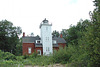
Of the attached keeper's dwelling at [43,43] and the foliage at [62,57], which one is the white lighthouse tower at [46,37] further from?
the foliage at [62,57]

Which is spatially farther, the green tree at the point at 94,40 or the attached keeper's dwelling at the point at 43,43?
the attached keeper's dwelling at the point at 43,43

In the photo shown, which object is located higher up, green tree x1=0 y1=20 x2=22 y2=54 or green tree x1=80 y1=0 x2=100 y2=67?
green tree x1=0 y1=20 x2=22 y2=54

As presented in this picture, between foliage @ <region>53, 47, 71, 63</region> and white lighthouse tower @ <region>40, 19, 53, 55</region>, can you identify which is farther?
white lighthouse tower @ <region>40, 19, 53, 55</region>

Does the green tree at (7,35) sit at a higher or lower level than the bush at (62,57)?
higher

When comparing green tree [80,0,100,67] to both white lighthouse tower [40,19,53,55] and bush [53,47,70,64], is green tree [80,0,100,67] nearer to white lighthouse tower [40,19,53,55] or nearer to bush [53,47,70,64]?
bush [53,47,70,64]

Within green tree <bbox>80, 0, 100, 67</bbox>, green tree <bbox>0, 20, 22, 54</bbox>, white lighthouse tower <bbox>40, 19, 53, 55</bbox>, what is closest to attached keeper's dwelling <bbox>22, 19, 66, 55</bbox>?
white lighthouse tower <bbox>40, 19, 53, 55</bbox>

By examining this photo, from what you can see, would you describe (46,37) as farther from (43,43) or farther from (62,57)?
(62,57)

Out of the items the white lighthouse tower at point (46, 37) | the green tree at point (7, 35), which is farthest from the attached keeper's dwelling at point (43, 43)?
the green tree at point (7, 35)

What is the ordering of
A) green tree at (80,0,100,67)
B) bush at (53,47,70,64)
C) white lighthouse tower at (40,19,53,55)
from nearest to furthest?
green tree at (80,0,100,67) → bush at (53,47,70,64) → white lighthouse tower at (40,19,53,55)

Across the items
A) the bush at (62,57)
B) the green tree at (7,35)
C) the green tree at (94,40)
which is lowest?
the bush at (62,57)

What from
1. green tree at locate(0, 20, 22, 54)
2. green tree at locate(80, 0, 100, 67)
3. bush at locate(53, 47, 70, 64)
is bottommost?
bush at locate(53, 47, 70, 64)

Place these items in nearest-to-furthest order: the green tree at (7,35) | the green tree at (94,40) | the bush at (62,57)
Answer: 1. the green tree at (94,40)
2. the bush at (62,57)
3. the green tree at (7,35)

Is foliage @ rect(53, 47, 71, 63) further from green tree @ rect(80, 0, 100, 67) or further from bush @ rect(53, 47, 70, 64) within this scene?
green tree @ rect(80, 0, 100, 67)

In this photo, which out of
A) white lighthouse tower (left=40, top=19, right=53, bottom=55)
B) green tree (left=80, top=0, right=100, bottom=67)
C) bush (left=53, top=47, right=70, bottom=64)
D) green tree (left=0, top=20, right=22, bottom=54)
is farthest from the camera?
green tree (left=0, top=20, right=22, bottom=54)
